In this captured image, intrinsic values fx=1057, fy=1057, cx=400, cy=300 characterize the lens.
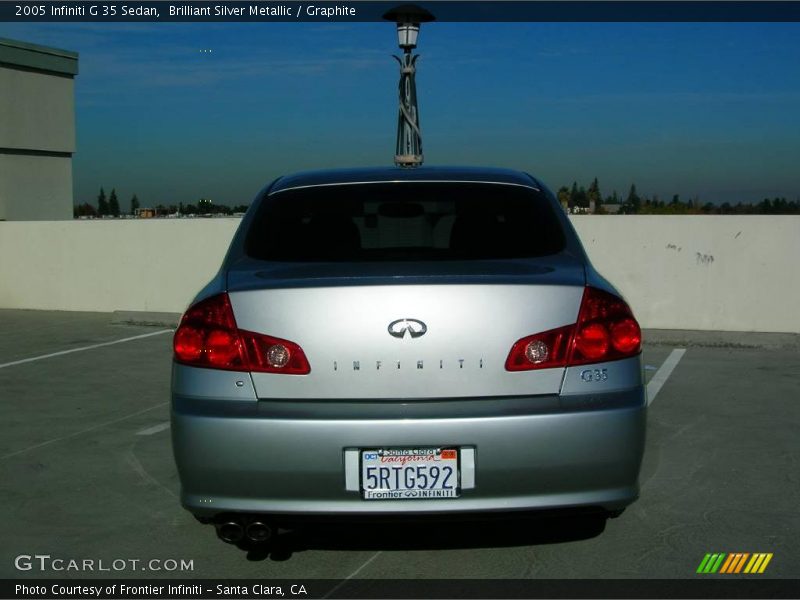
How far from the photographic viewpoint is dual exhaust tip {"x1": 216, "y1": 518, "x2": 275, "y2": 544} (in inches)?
146

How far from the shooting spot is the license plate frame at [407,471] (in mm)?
3516

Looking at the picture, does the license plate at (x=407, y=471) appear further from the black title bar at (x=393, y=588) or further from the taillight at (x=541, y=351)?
the black title bar at (x=393, y=588)

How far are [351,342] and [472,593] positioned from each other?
41.4 inches

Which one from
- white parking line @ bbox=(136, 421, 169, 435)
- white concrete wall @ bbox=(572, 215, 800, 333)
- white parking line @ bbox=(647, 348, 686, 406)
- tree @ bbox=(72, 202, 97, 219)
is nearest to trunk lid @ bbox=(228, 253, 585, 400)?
white parking line @ bbox=(136, 421, 169, 435)

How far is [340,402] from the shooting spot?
3.59 m

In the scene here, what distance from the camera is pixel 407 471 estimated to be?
3525 mm

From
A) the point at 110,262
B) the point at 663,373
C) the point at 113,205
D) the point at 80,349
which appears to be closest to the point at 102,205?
the point at 113,205

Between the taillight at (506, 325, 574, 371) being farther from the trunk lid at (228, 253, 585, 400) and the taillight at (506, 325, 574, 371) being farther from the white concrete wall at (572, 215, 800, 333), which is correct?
the white concrete wall at (572, 215, 800, 333)

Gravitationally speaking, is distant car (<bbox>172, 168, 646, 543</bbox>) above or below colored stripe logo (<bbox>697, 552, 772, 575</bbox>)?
above

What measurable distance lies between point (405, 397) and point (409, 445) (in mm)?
170

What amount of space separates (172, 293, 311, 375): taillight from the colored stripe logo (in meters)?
1.80

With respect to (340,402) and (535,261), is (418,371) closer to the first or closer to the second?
(340,402)

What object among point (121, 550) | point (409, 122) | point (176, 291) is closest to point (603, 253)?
point (409, 122)

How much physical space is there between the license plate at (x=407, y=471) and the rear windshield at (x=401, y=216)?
0.79 m
